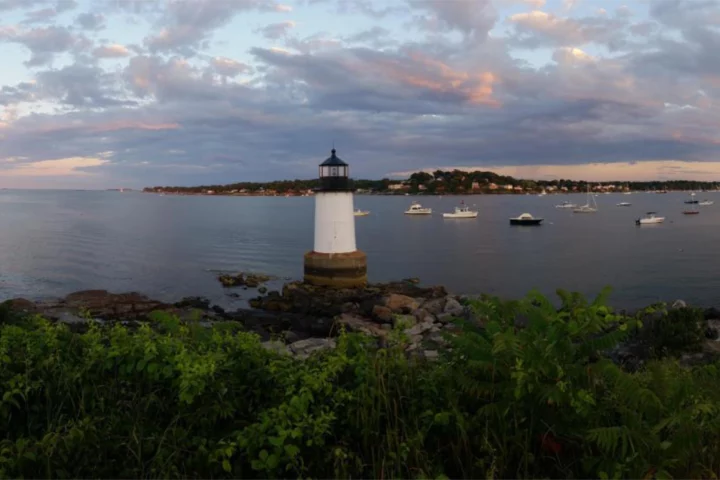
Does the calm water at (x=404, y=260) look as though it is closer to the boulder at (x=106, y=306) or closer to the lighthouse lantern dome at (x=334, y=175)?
the boulder at (x=106, y=306)

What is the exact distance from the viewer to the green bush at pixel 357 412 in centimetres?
404

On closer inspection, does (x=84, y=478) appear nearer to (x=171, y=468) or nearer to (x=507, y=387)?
(x=171, y=468)

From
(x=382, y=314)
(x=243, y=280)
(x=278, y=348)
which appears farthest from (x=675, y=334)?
(x=243, y=280)

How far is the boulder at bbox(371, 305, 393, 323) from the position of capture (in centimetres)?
2130

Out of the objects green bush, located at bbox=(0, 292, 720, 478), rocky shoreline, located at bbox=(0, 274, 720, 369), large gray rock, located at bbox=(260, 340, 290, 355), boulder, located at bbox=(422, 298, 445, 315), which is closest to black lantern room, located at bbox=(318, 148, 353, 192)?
rocky shoreline, located at bbox=(0, 274, 720, 369)

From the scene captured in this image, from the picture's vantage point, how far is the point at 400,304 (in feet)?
75.4

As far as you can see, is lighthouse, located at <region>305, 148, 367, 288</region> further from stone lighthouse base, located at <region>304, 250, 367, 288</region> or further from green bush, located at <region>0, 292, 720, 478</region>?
green bush, located at <region>0, 292, 720, 478</region>

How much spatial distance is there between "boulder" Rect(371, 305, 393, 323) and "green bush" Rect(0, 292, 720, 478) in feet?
52.9

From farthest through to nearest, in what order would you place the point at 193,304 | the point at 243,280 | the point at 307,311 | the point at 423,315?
the point at 243,280 → the point at 193,304 → the point at 307,311 → the point at 423,315

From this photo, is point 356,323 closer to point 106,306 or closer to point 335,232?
point 335,232

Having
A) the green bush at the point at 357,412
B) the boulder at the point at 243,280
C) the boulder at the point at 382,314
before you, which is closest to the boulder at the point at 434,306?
the boulder at the point at 382,314

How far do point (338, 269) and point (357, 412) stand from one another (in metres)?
22.9

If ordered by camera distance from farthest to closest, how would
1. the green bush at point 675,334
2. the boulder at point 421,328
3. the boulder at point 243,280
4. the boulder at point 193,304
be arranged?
the boulder at point 243,280 → the boulder at point 193,304 → the boulder at point 421,328 → the green bush at point 675,334

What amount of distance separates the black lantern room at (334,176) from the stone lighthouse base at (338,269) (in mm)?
3281
